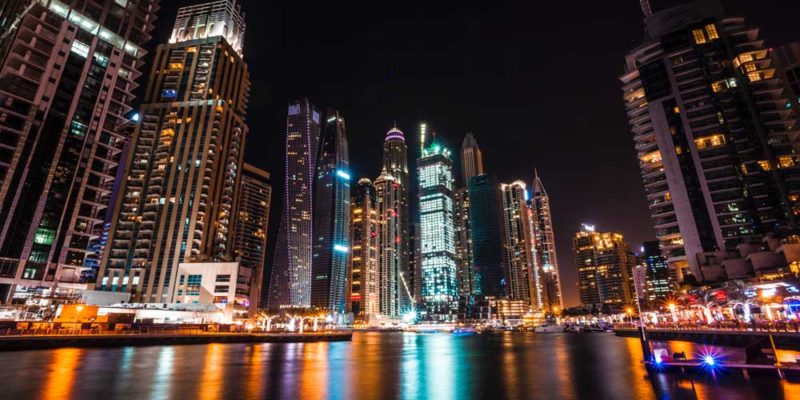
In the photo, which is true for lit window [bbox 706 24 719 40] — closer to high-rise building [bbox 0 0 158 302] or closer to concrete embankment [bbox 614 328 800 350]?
concrete embankment [bbox 614 328 800 350]

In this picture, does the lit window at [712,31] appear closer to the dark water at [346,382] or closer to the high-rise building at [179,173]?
the dark water at [346,382]

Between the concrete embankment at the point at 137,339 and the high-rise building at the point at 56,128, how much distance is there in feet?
102

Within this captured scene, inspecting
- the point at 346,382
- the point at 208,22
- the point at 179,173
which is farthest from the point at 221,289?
the point at 208,22

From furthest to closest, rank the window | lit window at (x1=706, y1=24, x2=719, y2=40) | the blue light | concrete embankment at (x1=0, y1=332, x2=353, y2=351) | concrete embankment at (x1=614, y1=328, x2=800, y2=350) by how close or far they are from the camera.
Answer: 1. lit window at (x1=706, y1=24, x2=719, y2=40)
2. the window
3. concrete embankment at (x1=0, y1=332, x2=353, y2=351)
4. concrete embankment at (x1=614, y1=328, x2=800, y2=350)
5. the blue light

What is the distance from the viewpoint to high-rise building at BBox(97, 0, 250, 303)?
→ 110 meters

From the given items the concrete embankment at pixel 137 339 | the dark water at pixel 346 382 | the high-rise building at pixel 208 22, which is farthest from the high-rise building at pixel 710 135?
→ the high-rise building at pixel 208 22

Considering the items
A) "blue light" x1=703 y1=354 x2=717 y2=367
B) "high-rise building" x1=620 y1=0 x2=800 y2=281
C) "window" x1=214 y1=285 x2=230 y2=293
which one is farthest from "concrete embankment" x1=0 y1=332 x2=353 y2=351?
"high-rise building" x1=620 y1=0 x2=800 y2=281

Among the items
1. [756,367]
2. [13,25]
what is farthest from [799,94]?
[13,25]

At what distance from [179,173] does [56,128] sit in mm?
33157

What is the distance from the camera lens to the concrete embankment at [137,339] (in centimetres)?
5222

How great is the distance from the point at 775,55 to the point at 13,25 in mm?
189595

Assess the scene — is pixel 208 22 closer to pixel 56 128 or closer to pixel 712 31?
pixel 56 128

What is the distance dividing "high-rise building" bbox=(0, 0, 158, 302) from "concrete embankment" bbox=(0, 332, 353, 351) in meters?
31.2

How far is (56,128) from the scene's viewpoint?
8606 cm
